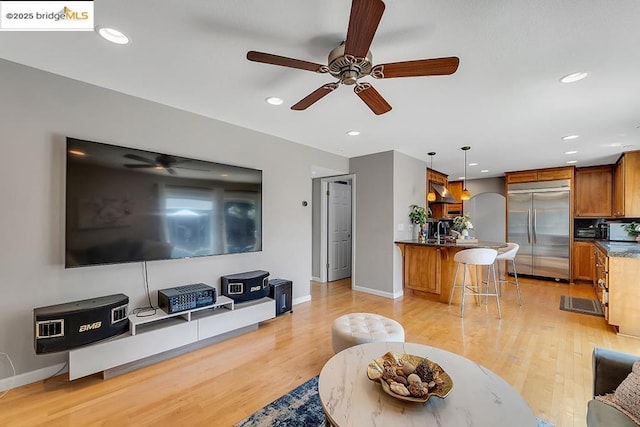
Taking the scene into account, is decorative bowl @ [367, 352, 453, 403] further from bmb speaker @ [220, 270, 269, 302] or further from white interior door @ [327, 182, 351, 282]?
white interior door @ [327, 182, 351, 282]

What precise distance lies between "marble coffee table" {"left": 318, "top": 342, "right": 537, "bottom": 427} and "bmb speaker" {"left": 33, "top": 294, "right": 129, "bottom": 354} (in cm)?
185

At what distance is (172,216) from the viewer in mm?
2705

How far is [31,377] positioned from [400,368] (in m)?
2.81

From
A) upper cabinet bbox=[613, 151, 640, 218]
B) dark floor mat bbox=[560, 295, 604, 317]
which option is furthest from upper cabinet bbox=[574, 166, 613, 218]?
dark floor mat bbox=[560, 295, 604, 317]

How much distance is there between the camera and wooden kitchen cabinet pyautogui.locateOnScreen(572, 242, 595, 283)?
5.38 metres

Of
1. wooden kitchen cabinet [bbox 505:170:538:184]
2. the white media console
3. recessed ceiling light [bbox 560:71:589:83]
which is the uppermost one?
recessed ceiling light [bbox 560:71:589:83]

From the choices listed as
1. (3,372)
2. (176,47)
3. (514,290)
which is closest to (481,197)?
(514,290)

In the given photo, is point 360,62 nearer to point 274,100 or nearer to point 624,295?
point 274,100

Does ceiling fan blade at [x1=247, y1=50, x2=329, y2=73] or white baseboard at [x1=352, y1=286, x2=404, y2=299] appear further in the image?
white baseboard at [x1=352, y1=286, x2=404, y2=299]

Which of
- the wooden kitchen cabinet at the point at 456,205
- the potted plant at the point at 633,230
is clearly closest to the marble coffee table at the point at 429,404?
the potted plant at the point at 633,230

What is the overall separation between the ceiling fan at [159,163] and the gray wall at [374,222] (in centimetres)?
300

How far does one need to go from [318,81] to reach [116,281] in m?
2.55

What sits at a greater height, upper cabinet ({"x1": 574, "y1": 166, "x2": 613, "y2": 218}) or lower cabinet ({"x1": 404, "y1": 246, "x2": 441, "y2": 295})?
upper cabinet ({"x1": 574, "y1": 166, "x2": 613, "y2": 218})

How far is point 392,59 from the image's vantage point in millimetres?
1959
